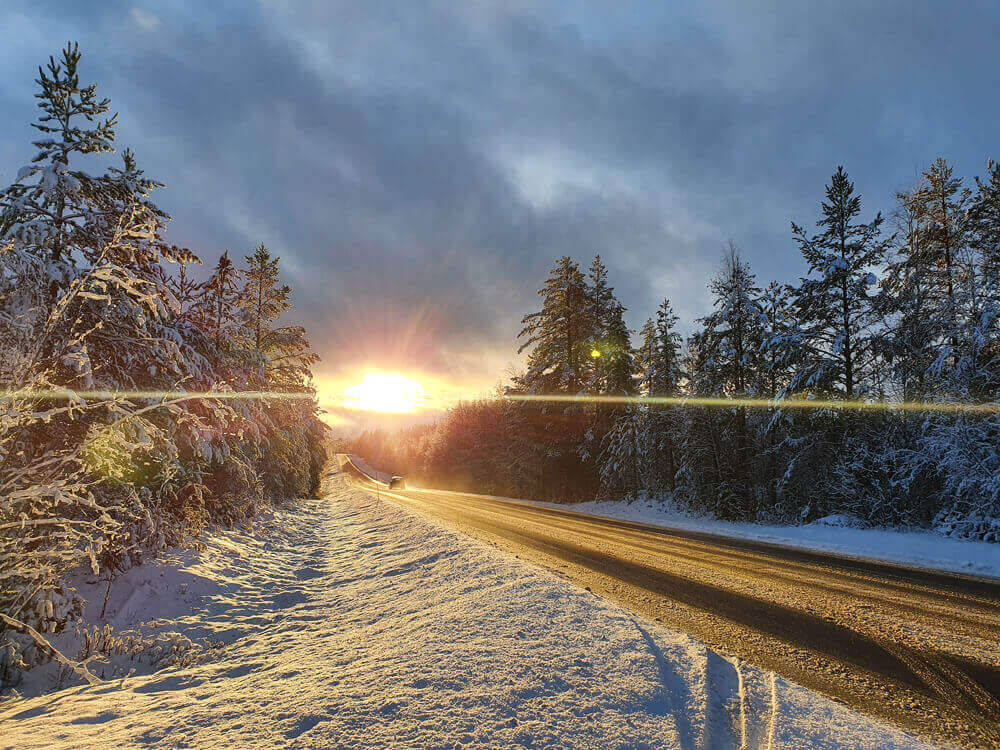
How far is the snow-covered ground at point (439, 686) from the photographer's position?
9.71 ft

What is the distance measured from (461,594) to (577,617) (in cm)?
198

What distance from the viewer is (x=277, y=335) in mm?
19609

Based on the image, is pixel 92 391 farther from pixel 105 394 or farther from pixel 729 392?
pixel 729 392

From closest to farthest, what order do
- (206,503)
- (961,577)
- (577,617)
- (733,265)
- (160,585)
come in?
1. (577,617)
2. (160,585)
3. (961,577)
4. (206,503)
5. (733,265)

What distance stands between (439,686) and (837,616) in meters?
4.95

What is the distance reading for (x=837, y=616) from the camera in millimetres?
5297

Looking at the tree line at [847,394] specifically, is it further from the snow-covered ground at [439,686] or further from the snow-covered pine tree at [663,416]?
the snow-covered ground at [439,686]

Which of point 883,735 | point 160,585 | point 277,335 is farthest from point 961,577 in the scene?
point 277,335

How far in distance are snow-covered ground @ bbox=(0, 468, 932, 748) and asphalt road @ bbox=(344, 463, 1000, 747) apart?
0.52 m

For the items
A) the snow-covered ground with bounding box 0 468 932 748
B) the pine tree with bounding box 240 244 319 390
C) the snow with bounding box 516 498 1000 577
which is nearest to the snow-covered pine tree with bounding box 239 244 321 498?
the pine tree with bounding box 240 244 319 390

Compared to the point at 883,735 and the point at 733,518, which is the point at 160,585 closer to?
the point at 883,735

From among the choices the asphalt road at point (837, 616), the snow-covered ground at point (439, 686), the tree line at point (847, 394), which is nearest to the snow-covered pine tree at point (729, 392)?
the tree line at point (847, 394)

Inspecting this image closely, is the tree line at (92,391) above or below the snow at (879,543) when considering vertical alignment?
above

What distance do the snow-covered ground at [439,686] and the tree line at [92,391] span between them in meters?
1.08
